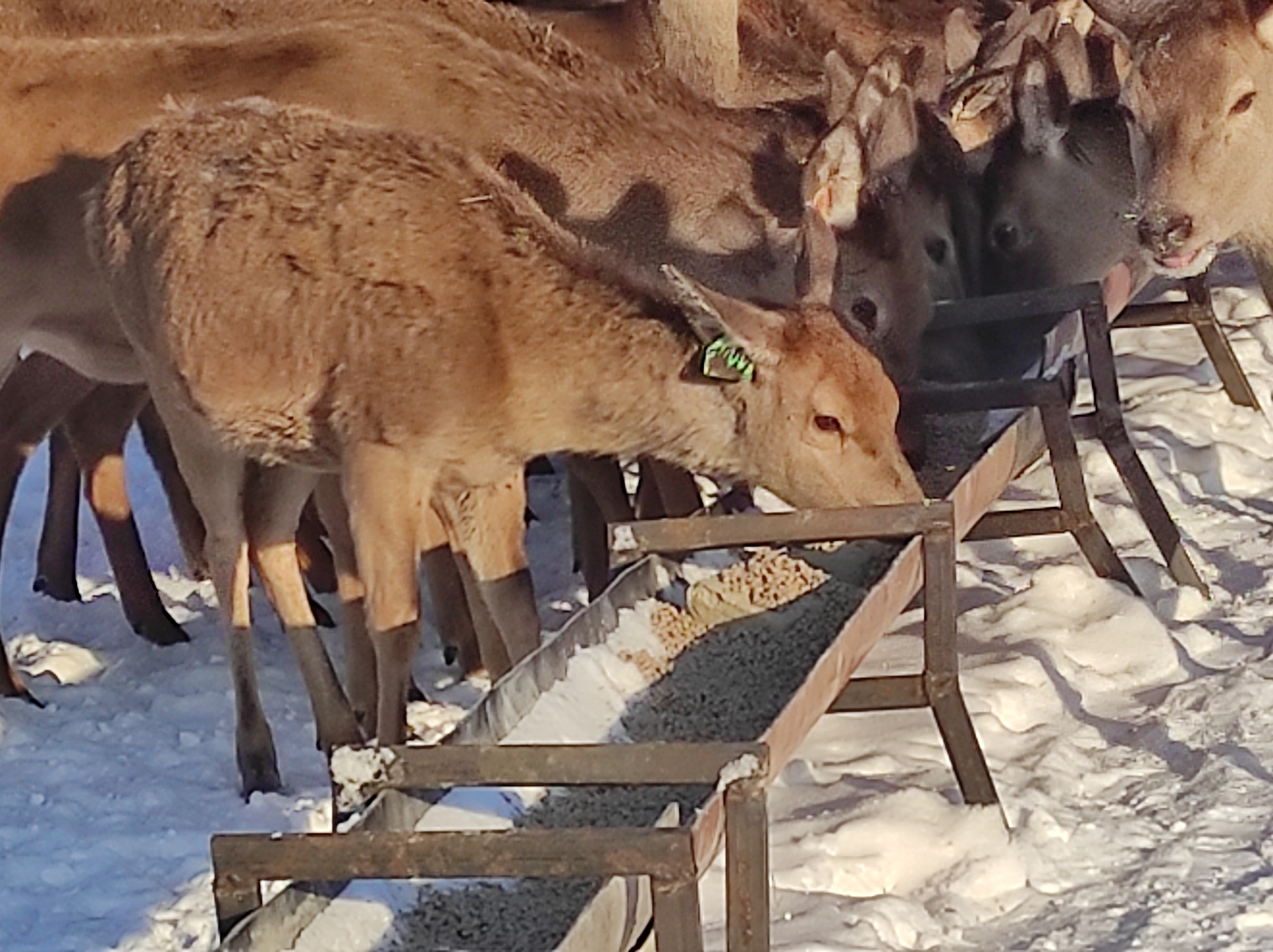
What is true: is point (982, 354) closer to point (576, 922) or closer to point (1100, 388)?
point (1100, 388)

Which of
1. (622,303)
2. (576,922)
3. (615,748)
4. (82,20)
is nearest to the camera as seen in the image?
(576,922)

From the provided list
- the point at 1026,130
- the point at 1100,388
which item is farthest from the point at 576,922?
the point at 1026,130

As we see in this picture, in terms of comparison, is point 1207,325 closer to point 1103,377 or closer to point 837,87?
point 1103,377

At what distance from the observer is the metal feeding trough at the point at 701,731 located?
12.5 ft

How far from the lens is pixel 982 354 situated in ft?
26.8

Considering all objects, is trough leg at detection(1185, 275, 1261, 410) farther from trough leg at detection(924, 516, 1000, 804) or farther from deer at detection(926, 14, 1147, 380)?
trough leg at detection(924, 516, 1000, 804)

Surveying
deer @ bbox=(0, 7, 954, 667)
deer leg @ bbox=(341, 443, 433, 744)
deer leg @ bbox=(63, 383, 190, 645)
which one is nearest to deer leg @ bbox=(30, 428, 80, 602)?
deer leg @ bbox=(63, 383, 190, 645)

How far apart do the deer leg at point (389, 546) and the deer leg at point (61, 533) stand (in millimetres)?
2545

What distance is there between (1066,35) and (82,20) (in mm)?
3765

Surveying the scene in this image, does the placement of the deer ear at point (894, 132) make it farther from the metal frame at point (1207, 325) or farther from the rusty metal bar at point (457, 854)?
the rusty metal bar at point (457, 854)

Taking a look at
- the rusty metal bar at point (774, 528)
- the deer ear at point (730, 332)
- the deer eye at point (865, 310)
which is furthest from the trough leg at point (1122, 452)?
the rusty metal bar at point (774, 528)

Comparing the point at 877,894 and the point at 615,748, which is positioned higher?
the point at 615,748

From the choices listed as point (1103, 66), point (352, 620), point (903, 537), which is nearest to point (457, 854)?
point (903, 537)

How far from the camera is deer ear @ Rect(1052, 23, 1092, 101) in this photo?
8.78 metres
